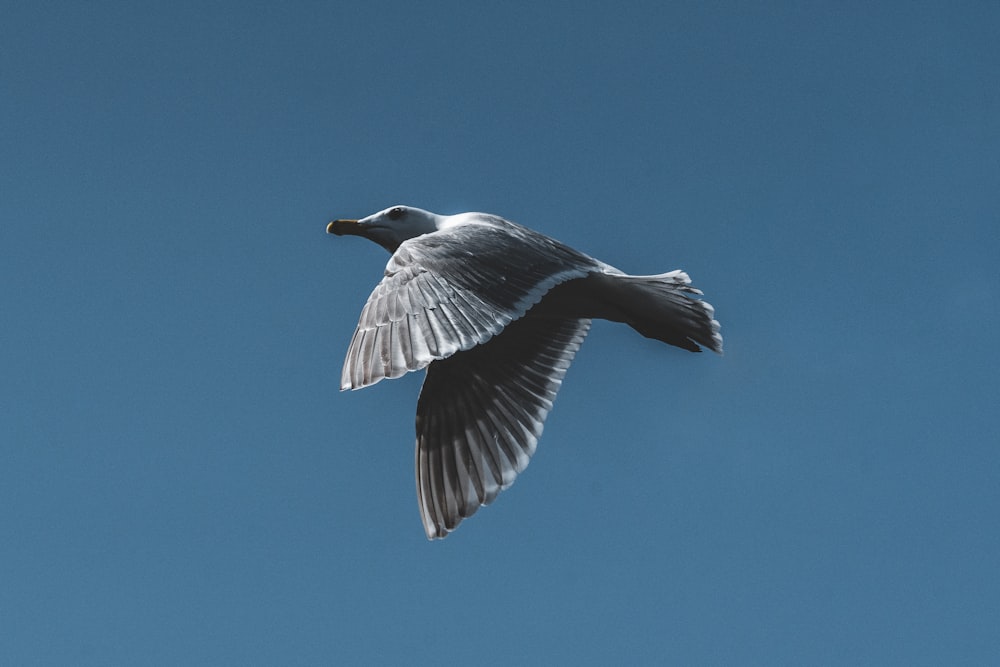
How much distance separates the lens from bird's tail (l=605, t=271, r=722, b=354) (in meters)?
8.65

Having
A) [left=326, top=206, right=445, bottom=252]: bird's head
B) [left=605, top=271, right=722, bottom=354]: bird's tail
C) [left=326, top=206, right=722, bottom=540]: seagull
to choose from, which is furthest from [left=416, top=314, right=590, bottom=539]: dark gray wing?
[left=326, top=206, right=445, bottom=252]: bird's head

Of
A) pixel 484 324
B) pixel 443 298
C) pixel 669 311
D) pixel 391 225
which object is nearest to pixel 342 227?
pixel 391 225

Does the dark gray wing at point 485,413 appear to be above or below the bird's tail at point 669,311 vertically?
below

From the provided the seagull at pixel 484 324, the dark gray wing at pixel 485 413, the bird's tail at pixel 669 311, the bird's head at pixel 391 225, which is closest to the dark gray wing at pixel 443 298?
the seagull at pixel 484 324

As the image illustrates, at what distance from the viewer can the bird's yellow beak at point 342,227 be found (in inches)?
380

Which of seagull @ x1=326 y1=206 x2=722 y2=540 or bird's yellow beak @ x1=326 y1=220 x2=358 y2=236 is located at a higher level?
bird's yellow beak @ x1=326 y1=220 x2=358 y2=236

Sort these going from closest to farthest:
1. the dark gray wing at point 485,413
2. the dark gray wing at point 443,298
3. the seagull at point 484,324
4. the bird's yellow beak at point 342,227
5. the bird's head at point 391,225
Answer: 1. the dark gray wing at point 443,298
2. the seagull at point 484,324
3. the dark gray wing at point 485,413
4. the bird's head at point 391,225
5. the bird's yellow beak at point 342,227

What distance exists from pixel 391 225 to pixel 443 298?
119 inches

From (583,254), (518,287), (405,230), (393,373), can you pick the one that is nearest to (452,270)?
(518,287)

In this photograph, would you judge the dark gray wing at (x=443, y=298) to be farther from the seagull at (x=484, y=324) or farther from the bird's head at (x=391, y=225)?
the bird's head at (x=391, y=225)

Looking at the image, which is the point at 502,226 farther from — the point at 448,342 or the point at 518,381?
the point at 448,342

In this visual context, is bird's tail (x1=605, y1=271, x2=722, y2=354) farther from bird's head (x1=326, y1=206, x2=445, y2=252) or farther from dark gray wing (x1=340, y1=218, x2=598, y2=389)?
bird's head (x1=326, y1=206, x2=445, y2=252)

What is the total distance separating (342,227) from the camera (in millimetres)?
9688

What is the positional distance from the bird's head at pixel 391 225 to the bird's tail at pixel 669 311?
1801mm
